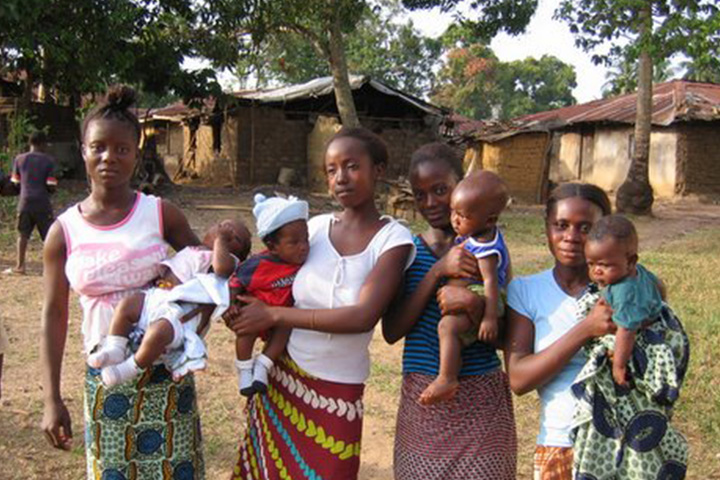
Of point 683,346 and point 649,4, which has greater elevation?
point 649,4

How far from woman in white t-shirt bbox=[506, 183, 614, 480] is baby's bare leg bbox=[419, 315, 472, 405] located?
0.15 m

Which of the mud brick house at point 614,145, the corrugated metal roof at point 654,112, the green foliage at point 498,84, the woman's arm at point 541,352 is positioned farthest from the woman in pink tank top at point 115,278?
the green foliage at point 498,84

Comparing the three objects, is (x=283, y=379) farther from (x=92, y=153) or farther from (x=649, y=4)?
(x=649, y=4)

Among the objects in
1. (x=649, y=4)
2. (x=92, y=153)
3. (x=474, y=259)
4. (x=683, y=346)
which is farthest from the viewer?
(x=649, y=4)

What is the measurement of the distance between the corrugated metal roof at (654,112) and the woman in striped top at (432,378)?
1809 cm

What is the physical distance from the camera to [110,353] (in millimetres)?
1855

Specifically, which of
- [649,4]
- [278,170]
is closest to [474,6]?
[649,4]

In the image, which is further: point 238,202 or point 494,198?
point 238,202

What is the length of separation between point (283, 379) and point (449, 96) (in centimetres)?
3918

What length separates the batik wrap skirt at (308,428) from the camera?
1992mm

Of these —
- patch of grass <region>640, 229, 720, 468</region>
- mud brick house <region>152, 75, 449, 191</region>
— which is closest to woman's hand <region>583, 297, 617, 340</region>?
patch of grass <region>640, 229, 720, 468</region>

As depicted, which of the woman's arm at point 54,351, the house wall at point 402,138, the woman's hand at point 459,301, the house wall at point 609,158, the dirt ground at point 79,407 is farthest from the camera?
the house wall at point 609,158

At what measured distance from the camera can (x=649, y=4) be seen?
11234 mm

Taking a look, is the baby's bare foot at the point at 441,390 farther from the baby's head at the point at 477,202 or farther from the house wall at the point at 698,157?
the house wall at the point at 698,157
